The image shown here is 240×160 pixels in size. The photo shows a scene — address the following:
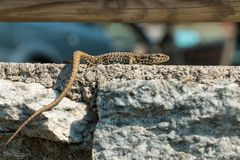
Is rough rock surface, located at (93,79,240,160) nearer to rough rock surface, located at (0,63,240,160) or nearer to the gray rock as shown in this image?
rough rock surface, located at (0,63,240,160)

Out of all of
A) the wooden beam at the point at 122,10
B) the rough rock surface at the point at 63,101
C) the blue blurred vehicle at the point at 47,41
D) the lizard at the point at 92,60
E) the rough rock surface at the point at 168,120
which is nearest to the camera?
the rough rock surface at the point at 168,120

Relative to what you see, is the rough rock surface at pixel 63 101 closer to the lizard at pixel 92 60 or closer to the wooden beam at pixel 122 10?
the lizard at pixel 92 60

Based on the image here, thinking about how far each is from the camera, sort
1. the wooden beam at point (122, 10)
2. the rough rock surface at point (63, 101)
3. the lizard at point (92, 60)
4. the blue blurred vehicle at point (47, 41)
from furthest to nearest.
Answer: the blue blurred vehicle at point (47, 41) → the wooden beam at point (122, 10) → the lizard at point (92, 60) → the rough rock surface at point (63, 101)

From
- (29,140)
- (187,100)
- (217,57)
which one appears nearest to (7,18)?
(29,140)

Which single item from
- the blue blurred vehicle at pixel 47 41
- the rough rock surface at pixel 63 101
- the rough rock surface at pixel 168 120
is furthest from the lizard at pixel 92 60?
the blue blurred vehicle at pixel 47 41

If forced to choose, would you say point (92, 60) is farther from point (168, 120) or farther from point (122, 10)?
point (168, 120)
